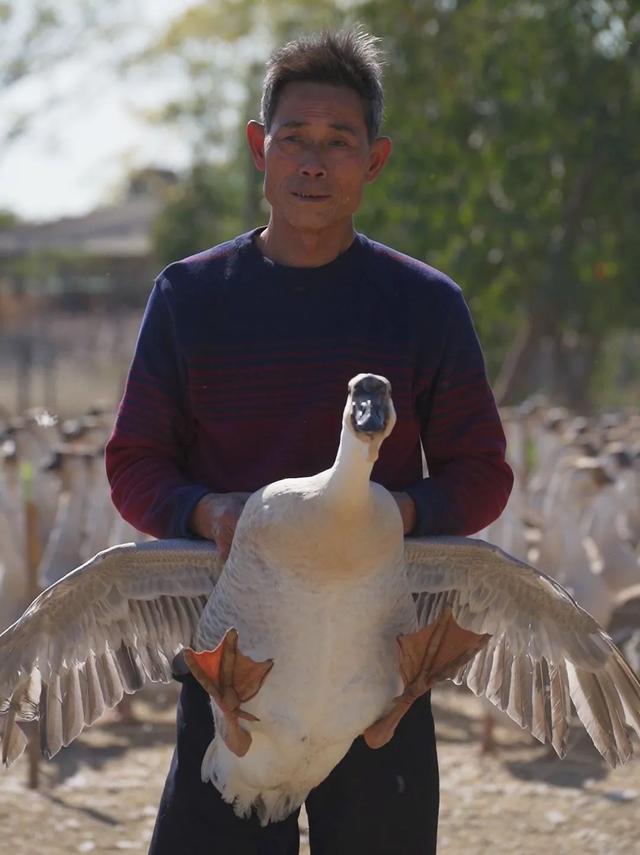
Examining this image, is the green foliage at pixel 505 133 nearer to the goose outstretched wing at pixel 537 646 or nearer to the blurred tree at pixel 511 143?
the blurred tree at pixel 511 143

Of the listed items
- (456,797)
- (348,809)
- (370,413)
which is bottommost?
(456,797)

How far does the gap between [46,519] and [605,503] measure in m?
3.93

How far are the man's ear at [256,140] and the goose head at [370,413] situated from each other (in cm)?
79

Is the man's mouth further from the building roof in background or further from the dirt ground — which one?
the building roof in background

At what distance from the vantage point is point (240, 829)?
2.75 metres

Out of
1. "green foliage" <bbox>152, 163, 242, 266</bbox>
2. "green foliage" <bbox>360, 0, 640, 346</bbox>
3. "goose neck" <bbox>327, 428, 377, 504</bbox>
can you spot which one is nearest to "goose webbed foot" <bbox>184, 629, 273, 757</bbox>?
"goose neck" <bbox>327, 428, 377, 504</bbox>

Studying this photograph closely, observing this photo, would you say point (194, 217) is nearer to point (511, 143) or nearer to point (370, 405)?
point (511, 143)

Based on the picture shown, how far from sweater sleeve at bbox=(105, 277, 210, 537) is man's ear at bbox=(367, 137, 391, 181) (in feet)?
1.72

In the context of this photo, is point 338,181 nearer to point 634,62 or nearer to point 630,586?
point 630,586

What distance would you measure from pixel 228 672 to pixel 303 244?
3.06 ft

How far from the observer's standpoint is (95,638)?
3.00 m

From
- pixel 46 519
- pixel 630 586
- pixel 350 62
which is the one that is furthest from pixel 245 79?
pixel 350 62

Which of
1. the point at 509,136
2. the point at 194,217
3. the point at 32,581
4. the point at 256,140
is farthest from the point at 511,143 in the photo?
the point at 194,217

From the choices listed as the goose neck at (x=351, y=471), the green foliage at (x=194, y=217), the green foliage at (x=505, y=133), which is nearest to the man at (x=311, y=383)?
the goose neck at (x=351, y=471)
